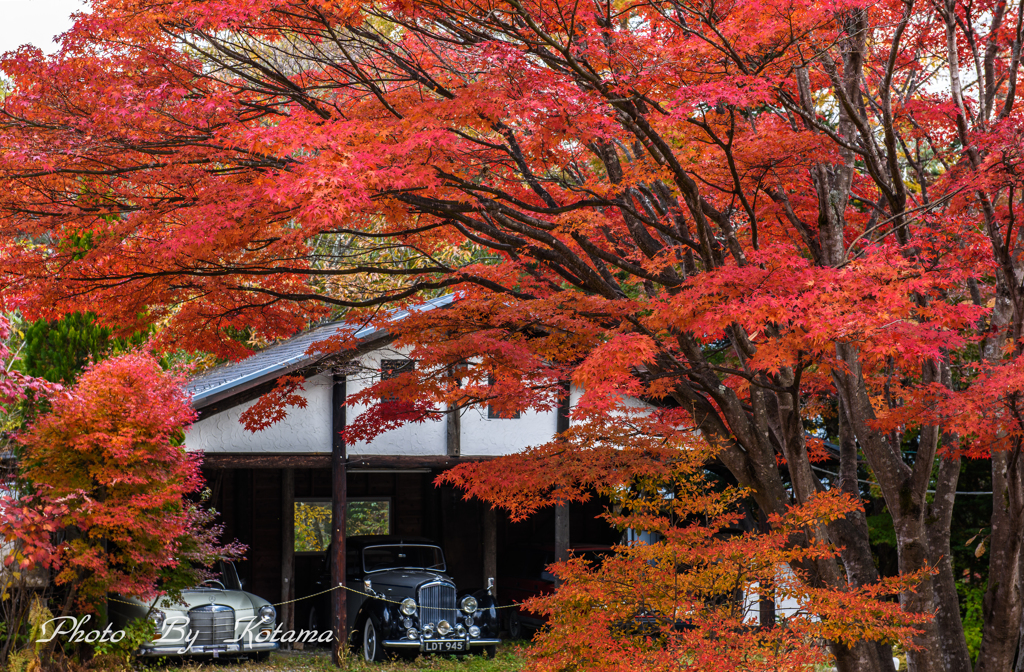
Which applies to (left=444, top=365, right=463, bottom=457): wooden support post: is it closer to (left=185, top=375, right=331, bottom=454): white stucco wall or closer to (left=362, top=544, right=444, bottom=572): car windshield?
(left=362, top=544, right=444, bottom=572): car windshield

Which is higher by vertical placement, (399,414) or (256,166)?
(256,166)

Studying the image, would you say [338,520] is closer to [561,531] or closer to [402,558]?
[402,558]

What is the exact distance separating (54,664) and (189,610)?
177 centimetres

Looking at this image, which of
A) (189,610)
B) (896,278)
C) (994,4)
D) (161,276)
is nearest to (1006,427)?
(896,278)

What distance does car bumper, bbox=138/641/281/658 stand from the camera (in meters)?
10.8

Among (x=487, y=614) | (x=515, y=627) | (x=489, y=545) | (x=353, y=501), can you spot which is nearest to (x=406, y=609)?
(x=487, y=614)

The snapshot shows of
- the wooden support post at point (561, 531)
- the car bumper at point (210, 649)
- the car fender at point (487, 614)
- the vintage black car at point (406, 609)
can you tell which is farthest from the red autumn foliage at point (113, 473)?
the wooden support post at point (561, 531)

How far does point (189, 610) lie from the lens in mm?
11320

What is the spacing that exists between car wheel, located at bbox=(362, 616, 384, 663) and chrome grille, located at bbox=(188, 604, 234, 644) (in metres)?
1.75

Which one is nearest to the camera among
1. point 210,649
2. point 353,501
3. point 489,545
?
point 210,649

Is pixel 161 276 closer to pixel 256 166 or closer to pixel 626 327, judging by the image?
pixel 256 166

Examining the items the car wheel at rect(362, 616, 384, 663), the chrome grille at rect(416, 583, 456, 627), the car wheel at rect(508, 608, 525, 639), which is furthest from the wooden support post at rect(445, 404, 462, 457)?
the car wheel at rect(508, 608, 525, 639)

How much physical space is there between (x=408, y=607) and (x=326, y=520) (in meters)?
4.64

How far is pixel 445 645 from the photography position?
12000 mm
